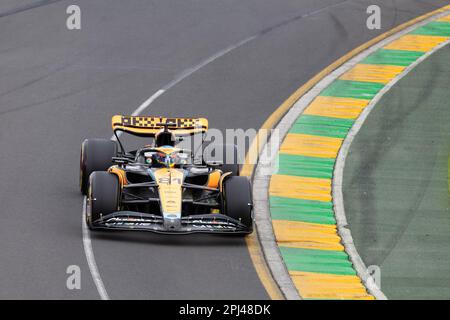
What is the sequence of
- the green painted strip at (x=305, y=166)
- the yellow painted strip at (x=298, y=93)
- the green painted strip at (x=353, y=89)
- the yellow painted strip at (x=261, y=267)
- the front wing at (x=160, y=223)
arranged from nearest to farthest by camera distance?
1. the yellow painted strip at (x=261, y=267)
2. the front wing at (x=160, y=223)
3. the green painted strip at (x=305, y=166)
4. the yellow painted strip at (x=298, y=93)
5. the green painted strip at (x=353, y=89)

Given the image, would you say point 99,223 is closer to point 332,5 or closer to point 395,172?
point 395,172

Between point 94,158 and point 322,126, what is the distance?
6550 mm

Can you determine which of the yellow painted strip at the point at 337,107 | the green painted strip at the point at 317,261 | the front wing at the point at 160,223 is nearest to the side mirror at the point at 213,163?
the front wing at the point at 160,223

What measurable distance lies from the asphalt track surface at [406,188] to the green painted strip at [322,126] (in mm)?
445

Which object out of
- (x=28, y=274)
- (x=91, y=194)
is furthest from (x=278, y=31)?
(x=28, y=274)

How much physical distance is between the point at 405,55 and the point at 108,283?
1564 centimetres

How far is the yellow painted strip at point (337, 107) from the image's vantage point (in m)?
28.1

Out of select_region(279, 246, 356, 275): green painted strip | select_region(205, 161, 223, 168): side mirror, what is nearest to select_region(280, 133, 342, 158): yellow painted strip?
select_region(205, 161, 223, 168): side mirror

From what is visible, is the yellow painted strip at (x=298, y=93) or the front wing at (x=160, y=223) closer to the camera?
the front wing at (x=160, y=223)

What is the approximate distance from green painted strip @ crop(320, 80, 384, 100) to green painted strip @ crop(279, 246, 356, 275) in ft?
30.1

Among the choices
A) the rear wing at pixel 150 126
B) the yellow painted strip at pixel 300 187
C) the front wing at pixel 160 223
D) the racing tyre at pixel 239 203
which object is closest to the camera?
the front wing at pixel 160 223

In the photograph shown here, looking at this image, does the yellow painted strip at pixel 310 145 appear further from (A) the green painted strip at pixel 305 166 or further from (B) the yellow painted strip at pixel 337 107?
(B) the yellow painted strip at pixel 337 107
